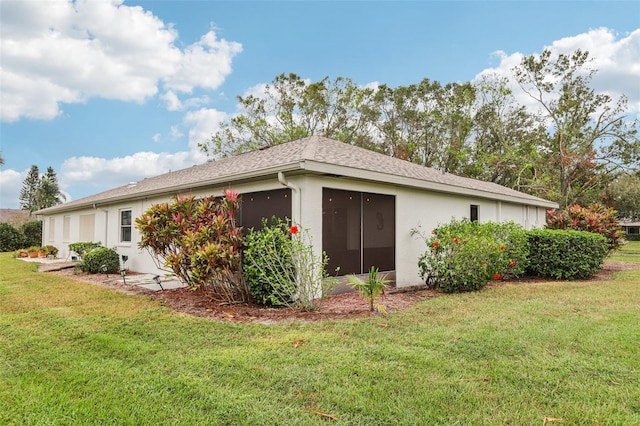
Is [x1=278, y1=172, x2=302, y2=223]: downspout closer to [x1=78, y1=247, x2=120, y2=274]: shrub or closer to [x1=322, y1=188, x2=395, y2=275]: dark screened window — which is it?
[x1=322, y1=188, x2=395, y2=275]: dark screened window

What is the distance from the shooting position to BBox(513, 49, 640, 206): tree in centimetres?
2773

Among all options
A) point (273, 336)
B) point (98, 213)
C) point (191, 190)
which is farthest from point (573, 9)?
point (98, 213)

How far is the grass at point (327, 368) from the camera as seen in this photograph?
2848mm

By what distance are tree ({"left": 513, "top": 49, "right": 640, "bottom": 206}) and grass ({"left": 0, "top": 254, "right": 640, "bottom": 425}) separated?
1054 inches

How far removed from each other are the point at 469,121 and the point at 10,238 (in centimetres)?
3335

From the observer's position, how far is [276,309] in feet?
21.2

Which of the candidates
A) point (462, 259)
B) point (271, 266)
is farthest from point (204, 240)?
point (462, 259)

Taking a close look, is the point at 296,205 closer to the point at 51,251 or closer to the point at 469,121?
the point at 51,251

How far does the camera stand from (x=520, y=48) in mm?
26547

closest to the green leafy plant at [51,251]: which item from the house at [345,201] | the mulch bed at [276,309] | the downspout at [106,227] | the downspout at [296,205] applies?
the downspout at [106,227]

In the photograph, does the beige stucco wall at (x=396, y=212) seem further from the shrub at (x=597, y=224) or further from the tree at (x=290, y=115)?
the tree at (x=290, y=115)

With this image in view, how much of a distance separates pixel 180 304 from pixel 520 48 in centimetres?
2902

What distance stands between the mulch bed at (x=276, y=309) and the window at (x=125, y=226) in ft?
14.1

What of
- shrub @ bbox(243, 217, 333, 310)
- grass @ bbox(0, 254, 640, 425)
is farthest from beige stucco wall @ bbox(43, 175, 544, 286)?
grass @ bbox(0, 254, 640, 425)
